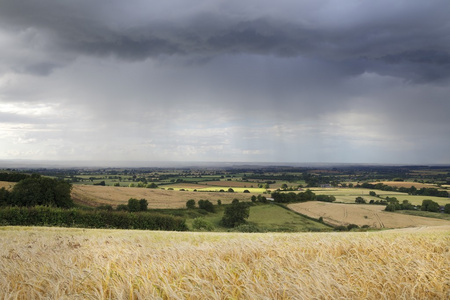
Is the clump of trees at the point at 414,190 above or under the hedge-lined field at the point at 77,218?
under

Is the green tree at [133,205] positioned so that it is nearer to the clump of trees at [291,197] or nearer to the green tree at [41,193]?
the green tree at [41,193]

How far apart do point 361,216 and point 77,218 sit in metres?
63.5

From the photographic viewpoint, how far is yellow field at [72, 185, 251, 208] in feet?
234

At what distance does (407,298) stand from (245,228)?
141 feet

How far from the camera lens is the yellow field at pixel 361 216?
63.8 metres

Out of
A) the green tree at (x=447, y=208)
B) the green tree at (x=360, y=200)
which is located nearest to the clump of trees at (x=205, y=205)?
the green tree at (x=360, y=200)

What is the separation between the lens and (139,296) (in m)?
3.04

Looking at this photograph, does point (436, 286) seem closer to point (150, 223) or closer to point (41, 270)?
→ point (41, 270)

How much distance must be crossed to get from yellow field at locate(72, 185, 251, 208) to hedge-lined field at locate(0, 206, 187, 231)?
1243 inches

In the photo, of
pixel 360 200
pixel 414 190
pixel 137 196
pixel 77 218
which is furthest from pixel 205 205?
pixel 414 190

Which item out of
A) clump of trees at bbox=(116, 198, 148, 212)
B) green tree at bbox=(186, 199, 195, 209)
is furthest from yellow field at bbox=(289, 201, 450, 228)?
clump of trees at bbox=(116, 198, 148, 212)

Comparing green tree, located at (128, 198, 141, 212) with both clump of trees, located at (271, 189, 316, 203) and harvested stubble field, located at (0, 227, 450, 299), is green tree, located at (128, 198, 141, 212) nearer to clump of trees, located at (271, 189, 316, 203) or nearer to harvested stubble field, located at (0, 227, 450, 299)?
clump of trees, located at (271, 189, 316, 203)

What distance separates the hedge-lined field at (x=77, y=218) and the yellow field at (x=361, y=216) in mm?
44906

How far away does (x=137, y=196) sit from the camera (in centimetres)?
7631
